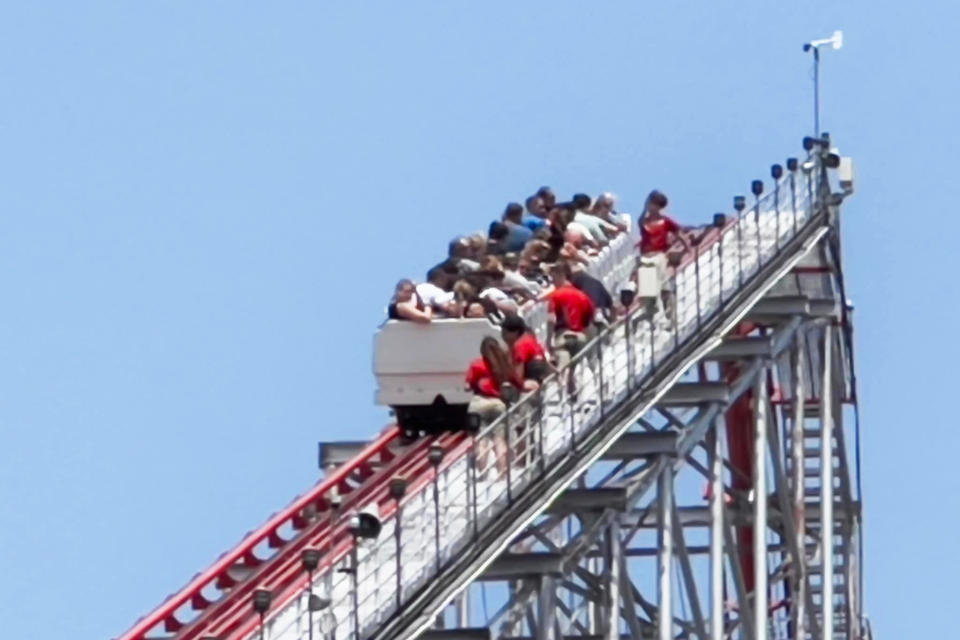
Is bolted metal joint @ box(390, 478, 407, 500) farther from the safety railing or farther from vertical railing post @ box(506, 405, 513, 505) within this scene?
vertical railing post @ box(506, 405, 513, 505)

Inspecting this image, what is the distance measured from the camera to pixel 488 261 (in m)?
64.2

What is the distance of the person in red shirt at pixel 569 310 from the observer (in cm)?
6103

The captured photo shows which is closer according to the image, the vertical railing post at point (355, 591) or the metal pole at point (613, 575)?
the vertical railing post at point (355, 591)

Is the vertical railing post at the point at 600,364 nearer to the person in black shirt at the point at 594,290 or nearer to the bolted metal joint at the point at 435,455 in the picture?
the person in black shirt at the point at 594,290

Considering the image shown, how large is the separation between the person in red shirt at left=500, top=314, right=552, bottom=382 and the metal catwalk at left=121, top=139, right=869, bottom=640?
1.09 ft

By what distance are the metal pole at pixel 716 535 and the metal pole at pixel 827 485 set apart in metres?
5.01

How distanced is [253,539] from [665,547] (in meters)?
5.43

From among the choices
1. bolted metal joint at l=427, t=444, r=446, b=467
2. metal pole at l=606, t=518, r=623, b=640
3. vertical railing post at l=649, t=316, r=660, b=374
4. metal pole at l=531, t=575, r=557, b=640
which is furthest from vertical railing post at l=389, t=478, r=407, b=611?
vertical railing post at l=649, t=316, r=660, b=374

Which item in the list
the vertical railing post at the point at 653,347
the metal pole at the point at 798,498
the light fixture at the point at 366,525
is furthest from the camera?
the metal pole at the point at 798,498

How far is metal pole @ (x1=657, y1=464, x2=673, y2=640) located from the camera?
62.5m

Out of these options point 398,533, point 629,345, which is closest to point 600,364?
point 629,345

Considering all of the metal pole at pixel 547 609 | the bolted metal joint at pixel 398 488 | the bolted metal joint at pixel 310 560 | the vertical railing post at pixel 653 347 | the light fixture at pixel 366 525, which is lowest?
the metal pole at pixel 547 609

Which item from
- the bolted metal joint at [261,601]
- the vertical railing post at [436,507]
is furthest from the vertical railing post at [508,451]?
the bolted metal joint at [261,601]

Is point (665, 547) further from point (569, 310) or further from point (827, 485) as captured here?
point (827, 485)
